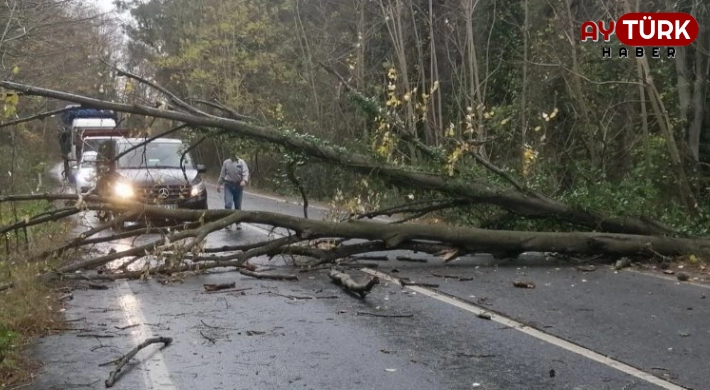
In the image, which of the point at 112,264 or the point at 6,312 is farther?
the point at 112,264

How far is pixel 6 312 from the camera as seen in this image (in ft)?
28.3

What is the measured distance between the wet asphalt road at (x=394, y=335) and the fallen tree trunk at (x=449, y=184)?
4.95 ft

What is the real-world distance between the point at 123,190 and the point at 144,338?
687cm

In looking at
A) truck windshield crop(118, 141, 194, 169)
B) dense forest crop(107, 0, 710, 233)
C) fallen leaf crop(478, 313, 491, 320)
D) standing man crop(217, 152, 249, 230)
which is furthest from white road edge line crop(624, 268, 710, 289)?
truck windshield crop(118, 141, 194, 169)

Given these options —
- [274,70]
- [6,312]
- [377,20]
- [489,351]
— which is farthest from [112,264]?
[274,70]

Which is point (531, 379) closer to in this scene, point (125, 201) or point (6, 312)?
point (6, 312)

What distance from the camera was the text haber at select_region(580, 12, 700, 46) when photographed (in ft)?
56.6

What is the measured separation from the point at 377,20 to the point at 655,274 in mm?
19831

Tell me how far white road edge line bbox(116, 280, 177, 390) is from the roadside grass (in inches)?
30.2

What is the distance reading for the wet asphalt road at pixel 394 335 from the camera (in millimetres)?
6441

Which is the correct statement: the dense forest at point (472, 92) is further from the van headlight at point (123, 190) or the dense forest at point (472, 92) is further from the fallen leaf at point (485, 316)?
the fallen leaf at point (485, 316)

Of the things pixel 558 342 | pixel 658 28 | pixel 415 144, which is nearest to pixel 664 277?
pixel 558 342

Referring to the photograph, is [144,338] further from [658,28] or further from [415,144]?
[658,28]

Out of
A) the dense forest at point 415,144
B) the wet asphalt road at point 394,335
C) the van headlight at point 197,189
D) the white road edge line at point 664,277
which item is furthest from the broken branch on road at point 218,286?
the van headlight at point 197,189
